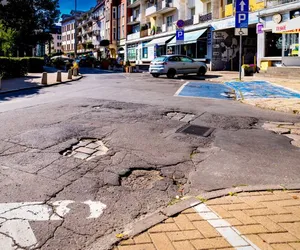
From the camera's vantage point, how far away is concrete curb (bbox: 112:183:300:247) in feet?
10.3

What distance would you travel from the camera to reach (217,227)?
3174 millimetres

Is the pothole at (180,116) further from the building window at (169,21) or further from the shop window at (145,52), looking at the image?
the shop window at (145,52)

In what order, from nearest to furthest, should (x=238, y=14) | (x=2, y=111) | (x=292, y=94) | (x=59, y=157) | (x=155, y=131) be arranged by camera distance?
(x=59, y=157) < (x=155, y=131) < (x=2, y=111) < (x=292, y=94) < (x=238, y=14)

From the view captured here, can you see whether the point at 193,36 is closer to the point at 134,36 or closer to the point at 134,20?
the point at 134,36

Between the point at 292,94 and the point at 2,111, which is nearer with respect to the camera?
the point at 2,111

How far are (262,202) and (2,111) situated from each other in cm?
738

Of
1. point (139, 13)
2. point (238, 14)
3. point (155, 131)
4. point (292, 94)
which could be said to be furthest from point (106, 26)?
point (155, 131)

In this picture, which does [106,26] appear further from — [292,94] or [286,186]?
[286,186]

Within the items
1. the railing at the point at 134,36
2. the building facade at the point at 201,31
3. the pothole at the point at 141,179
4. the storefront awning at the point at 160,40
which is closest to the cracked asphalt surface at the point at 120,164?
the pothole at the point at 141,179

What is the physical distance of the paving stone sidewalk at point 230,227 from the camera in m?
2.88

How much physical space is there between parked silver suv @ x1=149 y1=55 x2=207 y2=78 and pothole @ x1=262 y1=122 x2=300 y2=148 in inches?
583

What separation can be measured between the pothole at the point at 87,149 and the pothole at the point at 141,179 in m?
0.92

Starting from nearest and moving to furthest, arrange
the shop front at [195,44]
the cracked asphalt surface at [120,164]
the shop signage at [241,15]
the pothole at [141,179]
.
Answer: the cracked asphalt surface at [120,164] → the pothole at [141,179] → the shop signage at [241,15] → the shop front at [195,44]

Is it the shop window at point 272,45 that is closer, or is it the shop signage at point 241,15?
the shop signage at point 241,15
